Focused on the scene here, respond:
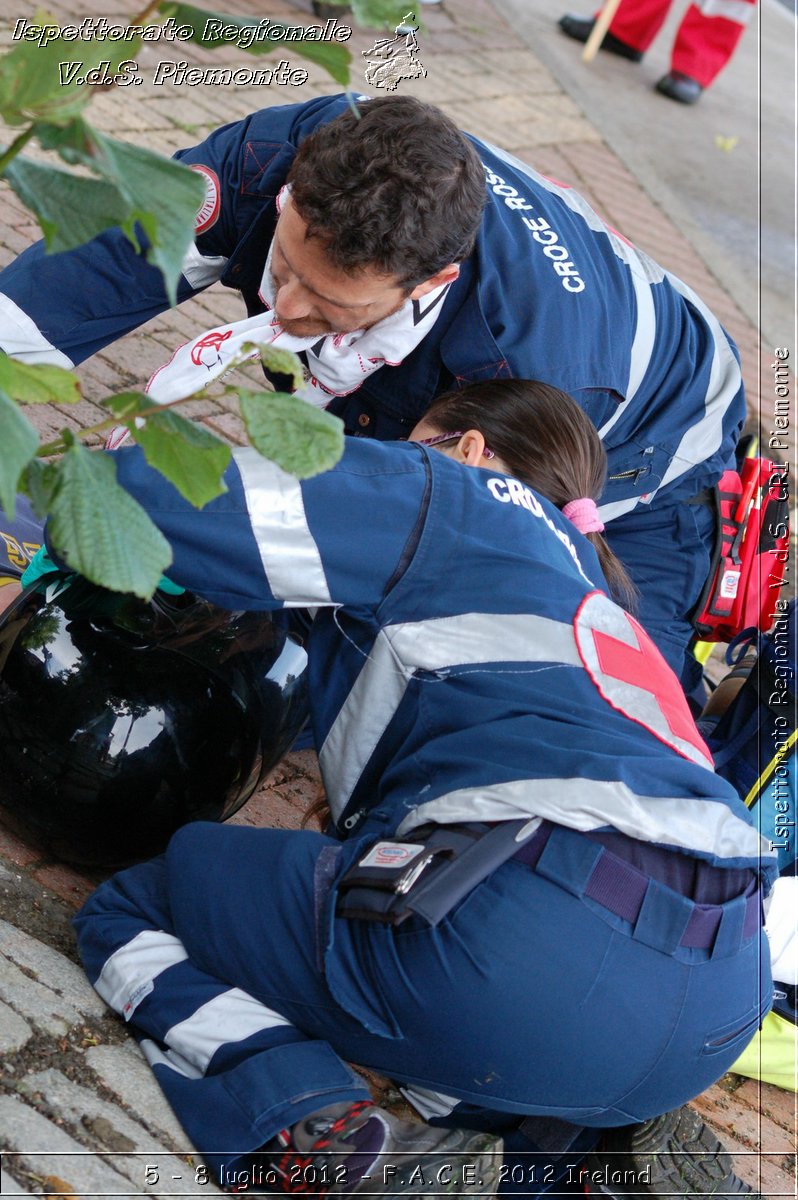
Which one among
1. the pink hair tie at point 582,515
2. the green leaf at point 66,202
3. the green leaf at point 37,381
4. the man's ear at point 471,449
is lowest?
the pink hair tie at point 582,515

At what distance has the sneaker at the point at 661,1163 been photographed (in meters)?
2.03

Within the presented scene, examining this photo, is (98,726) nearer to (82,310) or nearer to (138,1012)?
(138,1012)

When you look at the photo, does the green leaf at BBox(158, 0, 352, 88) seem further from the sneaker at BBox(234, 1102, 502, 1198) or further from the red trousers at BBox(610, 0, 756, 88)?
the red trousers at BBox(610, 0, 756, 88)

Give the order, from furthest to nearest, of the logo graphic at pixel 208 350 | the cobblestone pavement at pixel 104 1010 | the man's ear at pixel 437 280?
the logo graphic at pixel 208 350 < the man's ear at pixel 437 280 < the cobblestone pavement at pixel 104 1010

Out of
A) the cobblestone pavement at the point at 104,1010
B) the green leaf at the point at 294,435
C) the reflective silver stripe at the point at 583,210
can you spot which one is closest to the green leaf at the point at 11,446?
the green leaf at the point at 294,435

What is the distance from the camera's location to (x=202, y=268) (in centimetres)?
275

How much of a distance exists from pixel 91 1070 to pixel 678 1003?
788 mm

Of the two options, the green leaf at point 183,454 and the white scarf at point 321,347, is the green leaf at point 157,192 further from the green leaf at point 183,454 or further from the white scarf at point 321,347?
the white scarf at point 321,347

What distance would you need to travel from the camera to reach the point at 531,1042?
175 centimetres

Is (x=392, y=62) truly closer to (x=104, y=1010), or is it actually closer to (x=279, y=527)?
(x=279, y=527)

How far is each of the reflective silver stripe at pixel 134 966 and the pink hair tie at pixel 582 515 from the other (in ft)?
3.00

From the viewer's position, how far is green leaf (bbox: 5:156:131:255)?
3.54ft

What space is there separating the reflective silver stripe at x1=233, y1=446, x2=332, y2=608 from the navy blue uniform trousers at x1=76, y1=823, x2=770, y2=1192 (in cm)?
39

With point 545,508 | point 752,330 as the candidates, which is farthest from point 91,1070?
point 752,330
